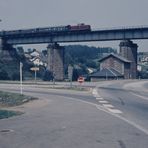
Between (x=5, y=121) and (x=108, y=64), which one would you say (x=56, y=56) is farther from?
(x=5, y=121)

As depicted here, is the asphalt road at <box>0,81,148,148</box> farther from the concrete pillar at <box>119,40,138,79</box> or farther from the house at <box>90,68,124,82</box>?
the house at <box>90,68,124,82</box>

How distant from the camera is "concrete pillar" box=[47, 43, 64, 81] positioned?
104312 millimetres

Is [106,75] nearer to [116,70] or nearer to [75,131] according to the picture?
[116,70]

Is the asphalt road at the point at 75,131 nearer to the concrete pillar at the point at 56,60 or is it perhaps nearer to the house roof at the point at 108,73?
the house roof at the point at 108,73

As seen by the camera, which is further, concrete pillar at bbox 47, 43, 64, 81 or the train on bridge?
concrete pillar at bbox 47, 43, 64, 81

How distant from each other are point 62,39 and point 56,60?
5.43 metres

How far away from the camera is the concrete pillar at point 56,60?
10431cm

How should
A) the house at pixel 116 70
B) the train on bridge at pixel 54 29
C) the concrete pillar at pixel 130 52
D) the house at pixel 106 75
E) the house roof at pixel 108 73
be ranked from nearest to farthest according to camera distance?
1. the train on bridge at pixel 54 29
2. the concrete pillar at pixel 130 52
3. the house at pixel 106 75
4. the house roof at pixel 108 73
5. the house at pixel 116 70

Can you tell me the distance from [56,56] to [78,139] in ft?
303

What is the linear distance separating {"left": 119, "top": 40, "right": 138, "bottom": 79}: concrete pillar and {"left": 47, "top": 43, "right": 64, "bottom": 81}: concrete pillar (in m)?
12.9

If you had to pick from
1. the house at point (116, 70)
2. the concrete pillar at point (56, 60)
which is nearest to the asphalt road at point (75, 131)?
the house at point (116, 70)

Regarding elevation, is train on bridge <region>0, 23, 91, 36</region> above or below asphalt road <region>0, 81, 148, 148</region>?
above

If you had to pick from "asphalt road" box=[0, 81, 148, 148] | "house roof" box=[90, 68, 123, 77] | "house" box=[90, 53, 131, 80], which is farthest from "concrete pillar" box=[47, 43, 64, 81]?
"asphalt road" box=[0, 81, 148, 148]

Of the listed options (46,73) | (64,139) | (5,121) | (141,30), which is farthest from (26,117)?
(46,73)
